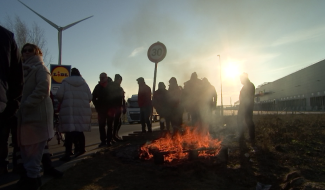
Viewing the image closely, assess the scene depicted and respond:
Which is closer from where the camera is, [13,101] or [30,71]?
[13,101]

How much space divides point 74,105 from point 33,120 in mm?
2168

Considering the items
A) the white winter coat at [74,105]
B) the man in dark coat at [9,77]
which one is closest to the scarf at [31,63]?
the man in dark coat at [9,77]

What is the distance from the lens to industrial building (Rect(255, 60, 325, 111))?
52.0 m

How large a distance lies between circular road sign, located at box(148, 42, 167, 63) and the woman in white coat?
3.13 metres

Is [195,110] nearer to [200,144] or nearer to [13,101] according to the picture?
[200,144]

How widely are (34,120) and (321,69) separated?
57656mm

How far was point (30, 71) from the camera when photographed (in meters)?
3.71

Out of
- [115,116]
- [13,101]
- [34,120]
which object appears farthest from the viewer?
[115,116]

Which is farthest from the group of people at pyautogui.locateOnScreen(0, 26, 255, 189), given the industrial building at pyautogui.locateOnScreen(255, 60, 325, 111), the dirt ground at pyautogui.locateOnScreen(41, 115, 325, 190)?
the industrial building at pyautogui.locateOnScreen(255, 60, 325, 111)

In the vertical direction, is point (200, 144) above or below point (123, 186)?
above

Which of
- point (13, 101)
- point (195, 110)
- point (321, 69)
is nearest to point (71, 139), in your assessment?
point (13, 101)

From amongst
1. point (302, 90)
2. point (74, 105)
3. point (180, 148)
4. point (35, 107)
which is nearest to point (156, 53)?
point (74, 105)

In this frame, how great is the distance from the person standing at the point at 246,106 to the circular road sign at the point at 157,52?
2385 millimetres

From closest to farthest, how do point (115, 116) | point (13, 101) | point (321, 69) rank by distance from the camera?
point (13, 101) → point (115, 116) → point (321, 69)
